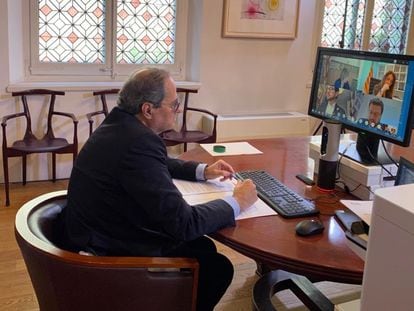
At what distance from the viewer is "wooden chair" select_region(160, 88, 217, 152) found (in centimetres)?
407

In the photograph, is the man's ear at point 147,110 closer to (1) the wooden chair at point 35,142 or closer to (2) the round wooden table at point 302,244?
(2) the round wooden table at point 302,244

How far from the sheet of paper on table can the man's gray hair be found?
1.17 feet

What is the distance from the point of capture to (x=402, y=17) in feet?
17.9

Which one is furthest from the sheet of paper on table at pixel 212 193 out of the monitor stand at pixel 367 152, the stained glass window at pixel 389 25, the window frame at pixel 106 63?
the stained glass window at pixel 389 25

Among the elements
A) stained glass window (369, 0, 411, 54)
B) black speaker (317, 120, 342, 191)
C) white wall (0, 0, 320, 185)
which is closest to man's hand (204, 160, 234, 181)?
black speaker (317, 120, 342, 191)

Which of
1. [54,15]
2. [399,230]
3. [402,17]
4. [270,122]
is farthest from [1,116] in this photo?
[402,17]

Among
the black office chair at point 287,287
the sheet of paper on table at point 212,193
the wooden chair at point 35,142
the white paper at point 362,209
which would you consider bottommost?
the black office chair at point 287,287

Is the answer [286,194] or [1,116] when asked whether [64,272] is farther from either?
[1,116]

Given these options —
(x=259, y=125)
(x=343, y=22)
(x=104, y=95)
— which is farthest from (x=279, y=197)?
(x=343, y=22)

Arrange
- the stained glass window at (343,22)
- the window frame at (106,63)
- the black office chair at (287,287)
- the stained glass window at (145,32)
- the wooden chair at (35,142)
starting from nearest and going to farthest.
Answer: the black office chair at (287,287) → the wooden chair at (35,142) → the window frame at (106,63) → the stained glass window at (145,32) → the stained glass window at (343,22)

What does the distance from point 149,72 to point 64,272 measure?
683mm

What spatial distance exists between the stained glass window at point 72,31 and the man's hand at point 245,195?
9.61ft

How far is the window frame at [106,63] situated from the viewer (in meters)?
4.06

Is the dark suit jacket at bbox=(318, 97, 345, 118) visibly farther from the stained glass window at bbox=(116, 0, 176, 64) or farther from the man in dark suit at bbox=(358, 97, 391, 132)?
the stained glass window at bbox=(116, 0, 176, 64)
